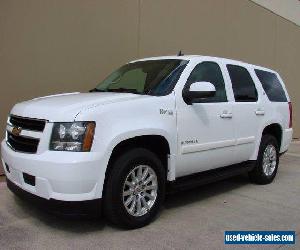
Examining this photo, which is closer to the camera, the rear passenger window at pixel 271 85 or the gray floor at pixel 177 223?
the gray floor at pixel 177 223

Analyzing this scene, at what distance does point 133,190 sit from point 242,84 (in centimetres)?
274

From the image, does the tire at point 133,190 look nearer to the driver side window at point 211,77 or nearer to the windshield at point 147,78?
the windshield at point 147,78

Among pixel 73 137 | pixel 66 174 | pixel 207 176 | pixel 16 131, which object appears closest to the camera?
pixel 66 174

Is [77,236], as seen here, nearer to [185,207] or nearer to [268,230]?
[185,207]

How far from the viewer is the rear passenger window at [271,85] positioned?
717cm

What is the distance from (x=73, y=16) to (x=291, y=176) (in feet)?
15.9

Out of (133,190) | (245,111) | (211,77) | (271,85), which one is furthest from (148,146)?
(271,85)

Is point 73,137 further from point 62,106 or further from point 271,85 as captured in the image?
point 271,85

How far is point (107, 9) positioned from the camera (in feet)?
26.3

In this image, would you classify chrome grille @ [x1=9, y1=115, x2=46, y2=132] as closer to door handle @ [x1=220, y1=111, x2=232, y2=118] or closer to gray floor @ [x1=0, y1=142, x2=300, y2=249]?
gray floor @ [x1=0, y1=142, x2=300, y2=249]

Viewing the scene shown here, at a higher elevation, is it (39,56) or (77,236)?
(39,56)

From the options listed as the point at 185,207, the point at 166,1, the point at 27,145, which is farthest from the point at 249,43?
the point at 27,145

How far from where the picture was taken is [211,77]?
590 centimetres

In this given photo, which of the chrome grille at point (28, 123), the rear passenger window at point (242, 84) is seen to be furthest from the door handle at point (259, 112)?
the chrome grille at point (28, 123)
